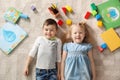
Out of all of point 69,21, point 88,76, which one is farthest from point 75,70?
point 69,21

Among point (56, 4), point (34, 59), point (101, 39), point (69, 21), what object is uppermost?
point (56, 4)

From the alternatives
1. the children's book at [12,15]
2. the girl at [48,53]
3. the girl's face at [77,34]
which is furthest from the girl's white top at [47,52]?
the children's book at [12,15]

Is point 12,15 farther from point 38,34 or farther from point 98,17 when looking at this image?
point 98,17

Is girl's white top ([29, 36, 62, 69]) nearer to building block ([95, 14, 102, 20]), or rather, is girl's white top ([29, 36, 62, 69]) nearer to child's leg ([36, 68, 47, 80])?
child's leg ([36, 68, 47, 80])

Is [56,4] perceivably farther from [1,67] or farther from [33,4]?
[1,67]

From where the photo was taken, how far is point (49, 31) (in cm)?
158

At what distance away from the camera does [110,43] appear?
5.14 feet

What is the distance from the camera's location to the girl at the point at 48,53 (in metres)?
1.59

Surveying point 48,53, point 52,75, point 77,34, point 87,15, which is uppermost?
point 87,15

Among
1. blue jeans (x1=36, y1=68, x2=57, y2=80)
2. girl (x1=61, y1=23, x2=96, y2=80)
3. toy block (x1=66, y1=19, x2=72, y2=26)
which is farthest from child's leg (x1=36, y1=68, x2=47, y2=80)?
toy block (x1=66, y1=19, x2=72, y2=26)

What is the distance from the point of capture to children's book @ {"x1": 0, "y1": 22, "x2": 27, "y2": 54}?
5.50ft

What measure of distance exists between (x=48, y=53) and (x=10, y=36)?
0.96ft

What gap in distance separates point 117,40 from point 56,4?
1.46 ft

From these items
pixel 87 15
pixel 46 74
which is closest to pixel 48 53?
pixel 46 74
